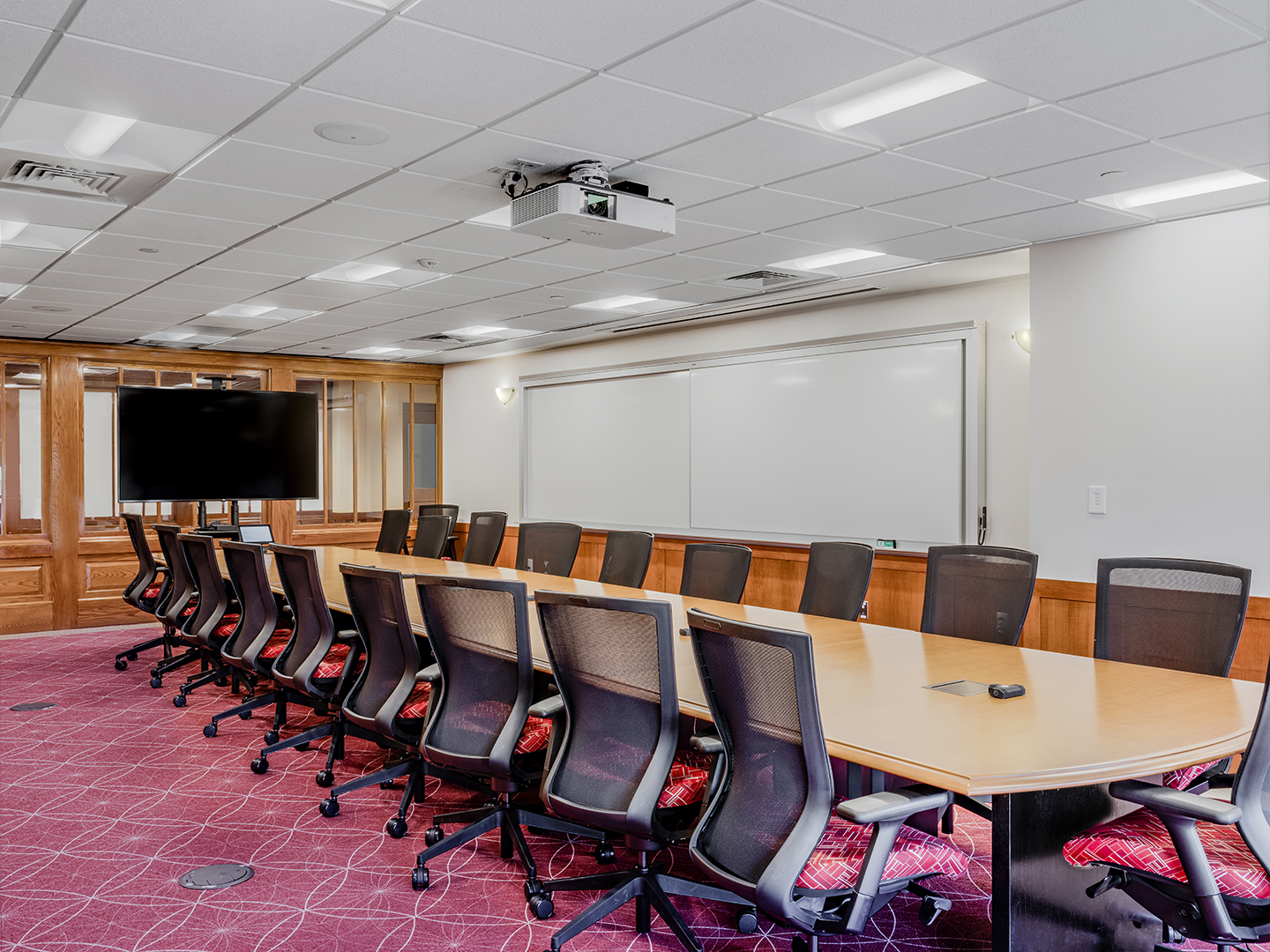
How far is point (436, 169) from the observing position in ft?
13.1

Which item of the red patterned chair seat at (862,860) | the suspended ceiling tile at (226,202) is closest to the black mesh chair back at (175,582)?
the suspended ceiling tile at (226,202)

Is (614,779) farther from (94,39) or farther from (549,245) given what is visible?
(549,245)

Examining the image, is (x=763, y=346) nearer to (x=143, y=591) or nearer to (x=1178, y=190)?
(x=1178, y=190)

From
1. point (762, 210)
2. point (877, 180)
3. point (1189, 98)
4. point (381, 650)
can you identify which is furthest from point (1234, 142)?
point (381, 650)

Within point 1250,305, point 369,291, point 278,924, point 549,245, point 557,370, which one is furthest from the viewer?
point 557,370

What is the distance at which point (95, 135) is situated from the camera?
3.78 m

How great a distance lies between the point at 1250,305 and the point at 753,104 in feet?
9.34

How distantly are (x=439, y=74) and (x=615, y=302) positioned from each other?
446 cm

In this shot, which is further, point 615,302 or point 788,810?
point 615,302

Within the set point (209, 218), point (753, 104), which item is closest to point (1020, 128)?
point (753, 104)

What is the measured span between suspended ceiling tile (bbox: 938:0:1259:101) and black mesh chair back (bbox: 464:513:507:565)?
502 cm

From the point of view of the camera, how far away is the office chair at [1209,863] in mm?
2160

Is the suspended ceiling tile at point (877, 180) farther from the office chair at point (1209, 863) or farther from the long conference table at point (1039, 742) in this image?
the office chair at point (1209, 863)

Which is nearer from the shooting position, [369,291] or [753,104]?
[753,104]
